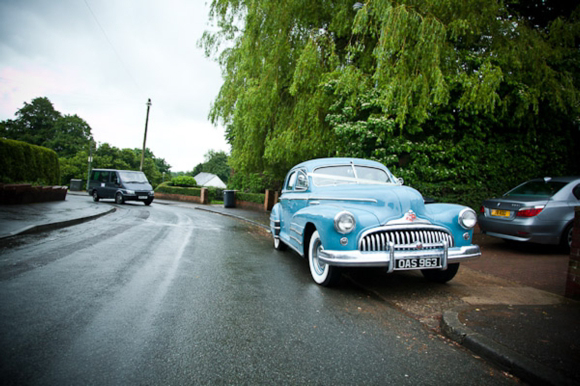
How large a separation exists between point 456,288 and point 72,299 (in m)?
4.81

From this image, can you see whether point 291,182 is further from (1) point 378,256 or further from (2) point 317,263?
(1) point 378,256

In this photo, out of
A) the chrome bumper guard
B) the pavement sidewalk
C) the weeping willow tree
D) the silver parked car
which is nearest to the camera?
the pavement sidewalk

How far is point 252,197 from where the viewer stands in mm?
22266

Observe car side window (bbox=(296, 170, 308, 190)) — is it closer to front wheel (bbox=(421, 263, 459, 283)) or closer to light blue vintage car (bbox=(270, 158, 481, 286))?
light blue vintage car (bbox=(270, 158, 481, 286))

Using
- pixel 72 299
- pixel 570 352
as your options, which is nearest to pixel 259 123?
pixel 72 299

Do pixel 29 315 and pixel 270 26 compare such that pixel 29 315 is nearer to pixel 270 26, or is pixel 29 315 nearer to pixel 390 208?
pixel 390 208

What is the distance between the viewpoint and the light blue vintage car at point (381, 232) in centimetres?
403

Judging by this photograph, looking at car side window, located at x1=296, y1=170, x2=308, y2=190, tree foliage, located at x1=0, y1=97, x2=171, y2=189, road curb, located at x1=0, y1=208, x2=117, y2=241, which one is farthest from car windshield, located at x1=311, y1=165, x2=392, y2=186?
tree foliage, located at x1=0, y1=97, x2=171, y2=189

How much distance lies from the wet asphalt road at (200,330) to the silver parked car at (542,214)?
4.30m

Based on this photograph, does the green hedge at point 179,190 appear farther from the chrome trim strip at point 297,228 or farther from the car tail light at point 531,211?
the car tail light at point 531,211

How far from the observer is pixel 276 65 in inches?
470

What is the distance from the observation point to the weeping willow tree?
841 centimetres

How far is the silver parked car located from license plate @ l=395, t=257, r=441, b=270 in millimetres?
3869

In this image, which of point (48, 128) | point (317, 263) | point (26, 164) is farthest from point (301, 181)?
point (48, 128)
